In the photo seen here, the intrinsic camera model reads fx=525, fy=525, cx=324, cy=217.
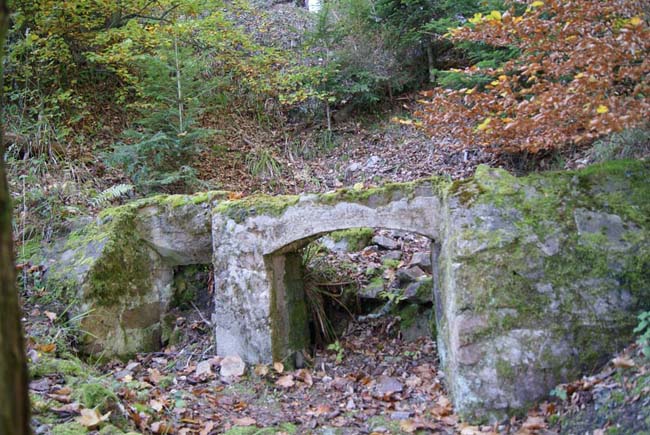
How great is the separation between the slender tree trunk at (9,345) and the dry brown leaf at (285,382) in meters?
4.28

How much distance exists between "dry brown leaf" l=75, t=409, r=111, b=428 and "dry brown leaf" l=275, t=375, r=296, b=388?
2076 millimetres

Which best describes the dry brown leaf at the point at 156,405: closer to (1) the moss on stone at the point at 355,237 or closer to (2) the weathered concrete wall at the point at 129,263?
(2) the weathered concrete wall at the point at 129,263

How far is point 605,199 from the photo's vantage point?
4.40 m

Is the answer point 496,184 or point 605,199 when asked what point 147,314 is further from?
point 605,199

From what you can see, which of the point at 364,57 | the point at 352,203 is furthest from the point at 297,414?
the point at 364,57

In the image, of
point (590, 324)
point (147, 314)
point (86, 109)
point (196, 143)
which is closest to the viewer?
point (590, 324)

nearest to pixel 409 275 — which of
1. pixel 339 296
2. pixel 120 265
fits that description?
pixel 339 296

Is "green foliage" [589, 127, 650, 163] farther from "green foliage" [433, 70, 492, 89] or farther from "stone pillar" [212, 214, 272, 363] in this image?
"stone pillar" [212, 214, 272, 363]

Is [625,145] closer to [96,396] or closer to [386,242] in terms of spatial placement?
[386,242]

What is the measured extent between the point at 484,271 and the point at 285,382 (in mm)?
2257

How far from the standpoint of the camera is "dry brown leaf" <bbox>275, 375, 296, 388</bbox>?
5.15 metres

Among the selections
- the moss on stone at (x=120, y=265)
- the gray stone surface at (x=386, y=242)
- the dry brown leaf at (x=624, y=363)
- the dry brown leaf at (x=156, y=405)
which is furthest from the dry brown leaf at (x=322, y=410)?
the gray stone surface at (x=386, y=242)

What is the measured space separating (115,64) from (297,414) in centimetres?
746

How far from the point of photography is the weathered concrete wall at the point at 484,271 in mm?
4043
